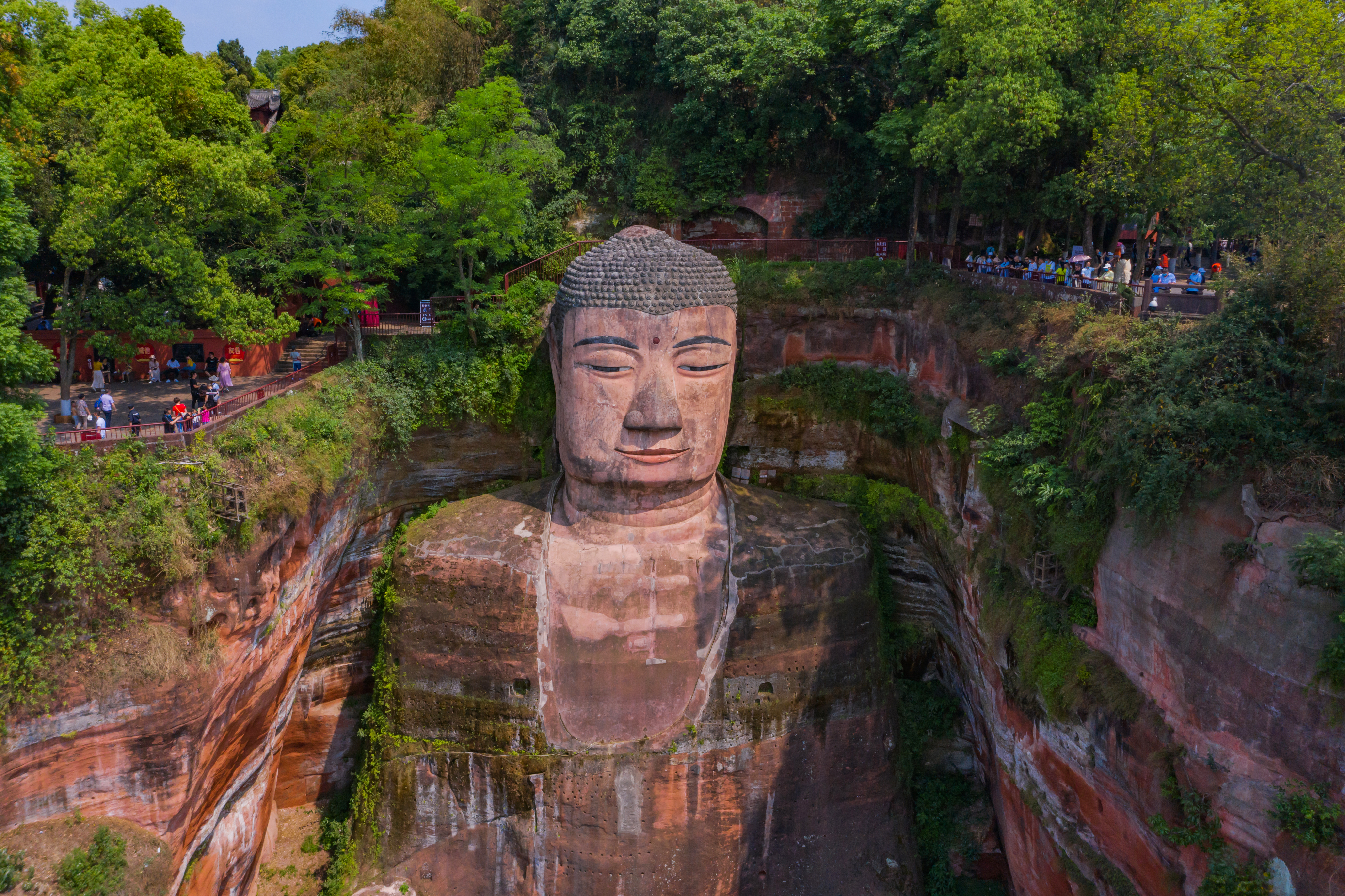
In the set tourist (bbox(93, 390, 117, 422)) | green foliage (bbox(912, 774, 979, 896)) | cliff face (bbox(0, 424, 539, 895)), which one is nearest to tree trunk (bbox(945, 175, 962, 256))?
cliff face (bbox(0, 424, 539, 895))

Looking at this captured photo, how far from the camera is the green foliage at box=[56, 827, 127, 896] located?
37.4 ft

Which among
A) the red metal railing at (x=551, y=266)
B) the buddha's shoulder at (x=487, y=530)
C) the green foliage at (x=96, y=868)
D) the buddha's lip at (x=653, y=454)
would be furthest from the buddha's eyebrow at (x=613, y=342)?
the green foliage at (x=96, y=868)

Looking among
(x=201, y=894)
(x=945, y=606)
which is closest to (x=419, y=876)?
(x=201, y=894)

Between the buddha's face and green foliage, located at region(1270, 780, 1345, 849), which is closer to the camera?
green foliage, located at region(1270, 780, 1345, 849)

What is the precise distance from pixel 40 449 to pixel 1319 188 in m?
17.4

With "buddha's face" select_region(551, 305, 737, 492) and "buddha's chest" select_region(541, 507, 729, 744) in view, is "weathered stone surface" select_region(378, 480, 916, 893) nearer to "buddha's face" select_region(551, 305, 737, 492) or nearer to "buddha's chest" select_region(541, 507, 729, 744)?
"buddha's chest" select_region(541, 507, 729, 744)

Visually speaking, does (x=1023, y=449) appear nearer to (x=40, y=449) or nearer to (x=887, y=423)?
(x=887, y=423)

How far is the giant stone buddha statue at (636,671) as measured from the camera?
15.4 metres

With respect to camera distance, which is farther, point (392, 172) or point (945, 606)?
point (392, 172)

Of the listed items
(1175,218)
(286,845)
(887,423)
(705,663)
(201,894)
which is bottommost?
(286,845)

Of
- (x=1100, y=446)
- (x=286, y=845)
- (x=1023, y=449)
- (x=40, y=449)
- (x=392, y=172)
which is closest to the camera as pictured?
(x=40, y=449)

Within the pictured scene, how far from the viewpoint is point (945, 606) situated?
1792 cm

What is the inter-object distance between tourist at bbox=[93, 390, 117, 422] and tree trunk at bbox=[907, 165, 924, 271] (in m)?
15.8

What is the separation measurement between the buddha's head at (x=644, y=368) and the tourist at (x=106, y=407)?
766cm
